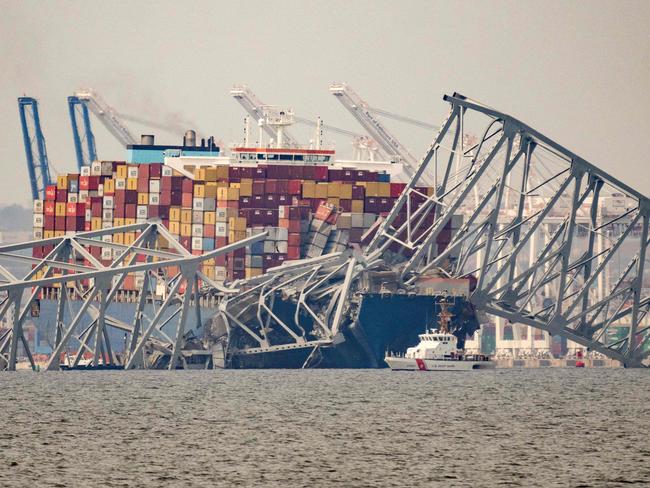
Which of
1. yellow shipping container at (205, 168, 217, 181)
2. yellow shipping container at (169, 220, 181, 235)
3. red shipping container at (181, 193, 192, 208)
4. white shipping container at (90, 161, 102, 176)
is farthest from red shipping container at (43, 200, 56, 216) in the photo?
yellow shipping container at (205, 168, 217, 181)

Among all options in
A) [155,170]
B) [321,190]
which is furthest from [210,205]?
[321,190]

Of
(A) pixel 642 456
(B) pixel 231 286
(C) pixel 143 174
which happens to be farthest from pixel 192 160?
(A) pixel 642 456

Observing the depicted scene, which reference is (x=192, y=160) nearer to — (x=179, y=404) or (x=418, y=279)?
(x=418, y=279)

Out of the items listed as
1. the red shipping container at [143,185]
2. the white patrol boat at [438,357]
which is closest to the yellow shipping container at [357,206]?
the red shipping container at [143,185]

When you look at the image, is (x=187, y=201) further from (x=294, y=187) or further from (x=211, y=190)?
(x=294, y=187)

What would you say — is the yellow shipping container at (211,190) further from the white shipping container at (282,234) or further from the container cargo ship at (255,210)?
the white shipping container at (282,234)

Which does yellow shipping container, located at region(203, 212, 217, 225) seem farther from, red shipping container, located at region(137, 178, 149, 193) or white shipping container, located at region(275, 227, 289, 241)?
white shipping container, located at region(275, 227, 289, 241)
